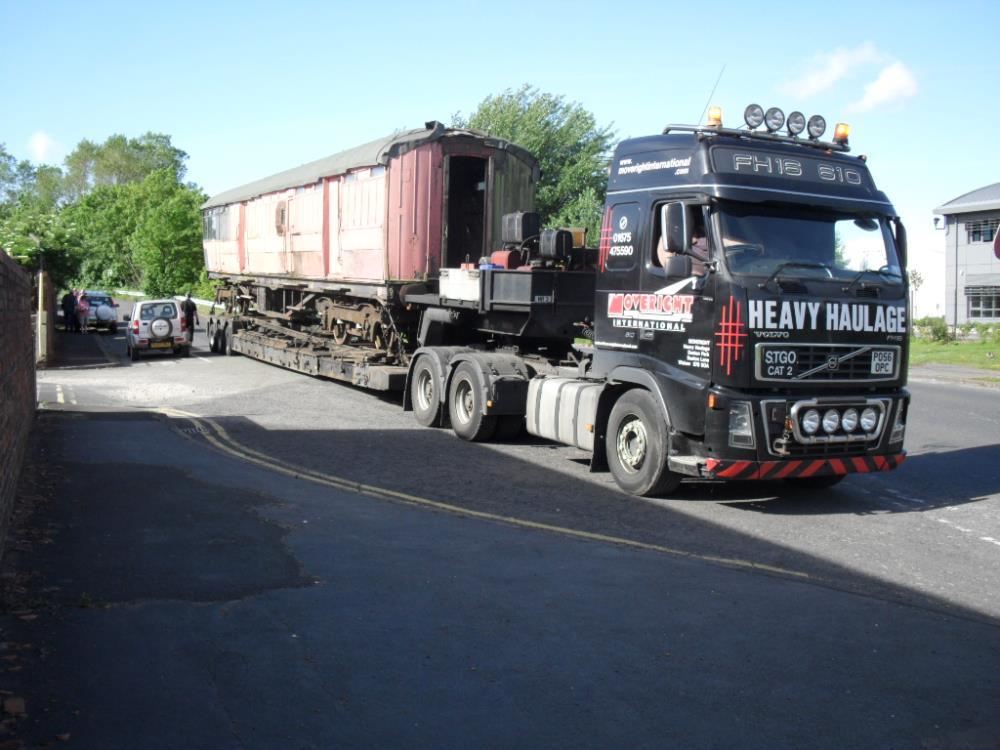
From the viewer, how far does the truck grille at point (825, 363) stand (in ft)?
28.7

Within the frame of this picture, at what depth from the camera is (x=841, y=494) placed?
10.3 meters

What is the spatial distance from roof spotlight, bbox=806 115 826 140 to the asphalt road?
3.68m

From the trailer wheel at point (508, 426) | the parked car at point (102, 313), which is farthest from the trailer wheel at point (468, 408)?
the parked car at point (102, 313)

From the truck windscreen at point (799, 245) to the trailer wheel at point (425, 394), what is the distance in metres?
5.98

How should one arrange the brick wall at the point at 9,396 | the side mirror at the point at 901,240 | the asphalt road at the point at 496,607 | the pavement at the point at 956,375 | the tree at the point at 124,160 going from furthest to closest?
1. the tree at the point at 124,160
2. the pavement at the point at 956,375
3. the side mirror at the point at 901,240
4. the brick wall at the point at 9,396
5. the asphalt road at the point at 496,607

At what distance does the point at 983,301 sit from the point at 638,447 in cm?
3769

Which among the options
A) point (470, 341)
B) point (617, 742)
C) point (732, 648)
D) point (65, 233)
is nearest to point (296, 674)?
point (617, 742)

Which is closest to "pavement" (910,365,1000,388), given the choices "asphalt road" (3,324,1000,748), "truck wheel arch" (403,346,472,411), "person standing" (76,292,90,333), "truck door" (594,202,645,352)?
"asphalt road" (3,324,1000,748)

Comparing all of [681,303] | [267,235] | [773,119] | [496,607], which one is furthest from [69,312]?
[496,607]

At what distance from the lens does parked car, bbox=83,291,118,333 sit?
38.9 m

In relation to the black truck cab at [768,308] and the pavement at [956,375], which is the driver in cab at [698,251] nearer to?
the black truck cab at [768,308]

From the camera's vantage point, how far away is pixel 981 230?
139 ft

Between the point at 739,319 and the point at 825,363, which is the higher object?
the point at 739,319

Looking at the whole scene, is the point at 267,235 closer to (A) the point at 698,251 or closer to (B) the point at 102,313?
(A) the point at 698,251
